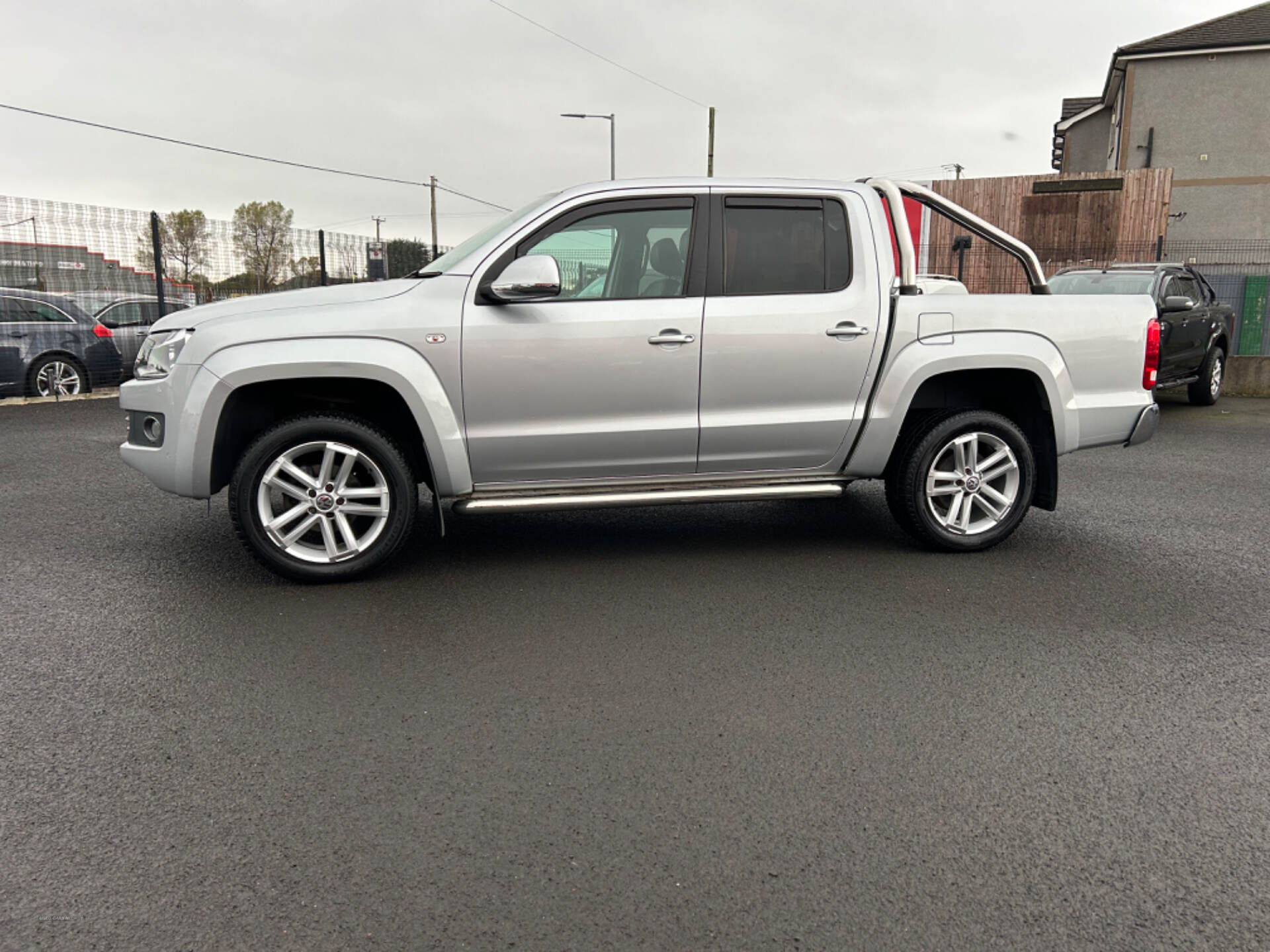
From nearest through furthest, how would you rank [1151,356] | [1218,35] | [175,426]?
[175,426], [1151,356], [1218,35]

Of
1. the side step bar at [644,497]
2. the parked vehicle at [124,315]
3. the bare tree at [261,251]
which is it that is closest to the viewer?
the side step bar at [644,497]

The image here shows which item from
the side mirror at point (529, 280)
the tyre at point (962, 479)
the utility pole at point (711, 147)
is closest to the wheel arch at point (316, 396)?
the side mirror at point (529, 280)

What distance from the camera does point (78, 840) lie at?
2684 mm

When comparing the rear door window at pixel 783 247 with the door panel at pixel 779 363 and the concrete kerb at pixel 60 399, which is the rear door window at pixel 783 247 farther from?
the concrete kerb at pixel 60 399

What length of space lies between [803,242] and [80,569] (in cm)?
427

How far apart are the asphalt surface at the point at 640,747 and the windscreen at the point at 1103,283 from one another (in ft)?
22.3

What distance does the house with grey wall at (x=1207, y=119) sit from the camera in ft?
97.4

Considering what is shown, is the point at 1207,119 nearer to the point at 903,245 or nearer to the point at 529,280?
the point at 903,245

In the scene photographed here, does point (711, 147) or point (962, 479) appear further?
point (711, 147)

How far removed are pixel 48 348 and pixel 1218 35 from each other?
107ft

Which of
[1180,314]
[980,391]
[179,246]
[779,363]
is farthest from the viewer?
[179,246]

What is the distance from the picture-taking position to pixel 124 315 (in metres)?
14.3

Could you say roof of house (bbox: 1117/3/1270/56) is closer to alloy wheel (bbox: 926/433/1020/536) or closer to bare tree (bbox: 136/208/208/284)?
bare tree (bbox: 136/208/208/284)

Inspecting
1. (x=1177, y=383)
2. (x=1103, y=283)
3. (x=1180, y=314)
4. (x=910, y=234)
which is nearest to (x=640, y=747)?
(x=910, y=234)
